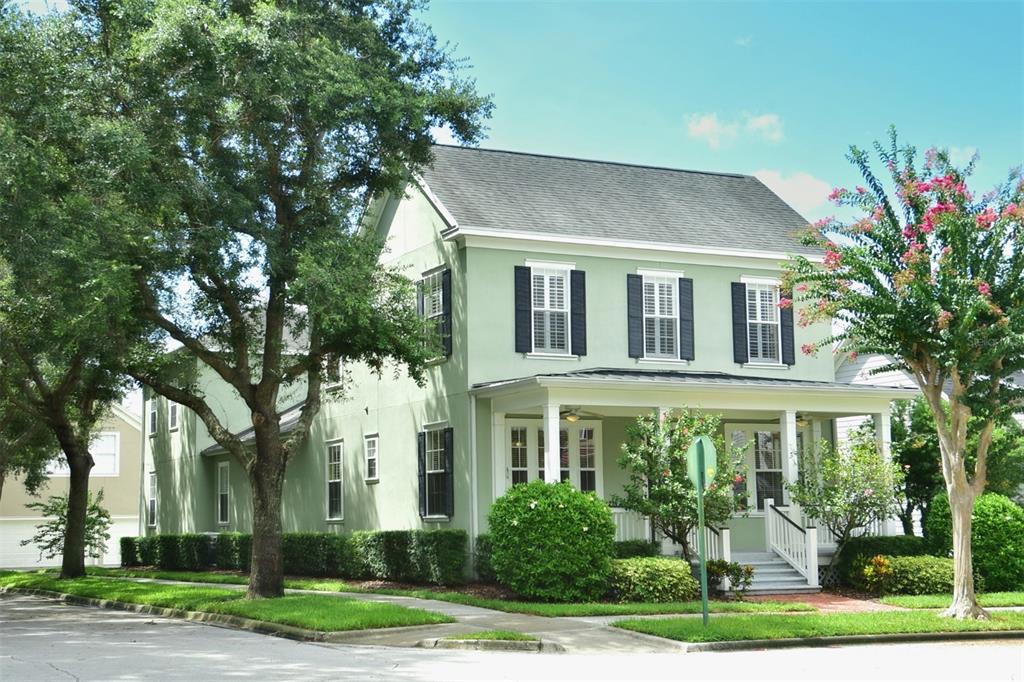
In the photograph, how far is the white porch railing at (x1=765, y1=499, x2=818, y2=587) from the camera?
76.3 feet

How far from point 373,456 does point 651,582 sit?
9.61 meters

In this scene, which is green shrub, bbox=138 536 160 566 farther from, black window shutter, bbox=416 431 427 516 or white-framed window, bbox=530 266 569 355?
white-framed window, bbox=530 266 569 355

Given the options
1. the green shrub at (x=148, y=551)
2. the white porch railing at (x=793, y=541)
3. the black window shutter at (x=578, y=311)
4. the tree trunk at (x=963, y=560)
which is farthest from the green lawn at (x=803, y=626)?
the green shrub at (x=148, y=551)

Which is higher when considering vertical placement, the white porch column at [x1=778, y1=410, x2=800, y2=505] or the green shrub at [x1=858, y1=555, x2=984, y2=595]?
the white porch column at [x1=778, y1=410, x2=800, y2=505]

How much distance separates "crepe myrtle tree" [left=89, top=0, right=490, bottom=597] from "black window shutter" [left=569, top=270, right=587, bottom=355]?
4.21 metres

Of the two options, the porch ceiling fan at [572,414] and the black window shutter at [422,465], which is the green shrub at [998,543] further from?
the black window shutter at [422,465]

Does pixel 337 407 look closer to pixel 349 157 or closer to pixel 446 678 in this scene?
pixel 349 157

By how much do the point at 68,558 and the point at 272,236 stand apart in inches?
582

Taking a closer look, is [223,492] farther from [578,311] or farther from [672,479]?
[672,479]

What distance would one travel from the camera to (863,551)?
2356 cm

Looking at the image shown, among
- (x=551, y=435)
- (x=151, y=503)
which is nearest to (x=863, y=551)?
(x=551, y=435)

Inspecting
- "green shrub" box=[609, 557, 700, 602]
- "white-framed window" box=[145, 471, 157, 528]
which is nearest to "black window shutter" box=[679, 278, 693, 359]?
"green shrub" box=[609, 557, 700, 602]

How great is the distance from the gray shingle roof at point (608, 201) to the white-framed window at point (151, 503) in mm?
19555

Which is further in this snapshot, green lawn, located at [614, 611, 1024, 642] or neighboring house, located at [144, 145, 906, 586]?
neighboring house, located at [144, 145, 906, 586]
